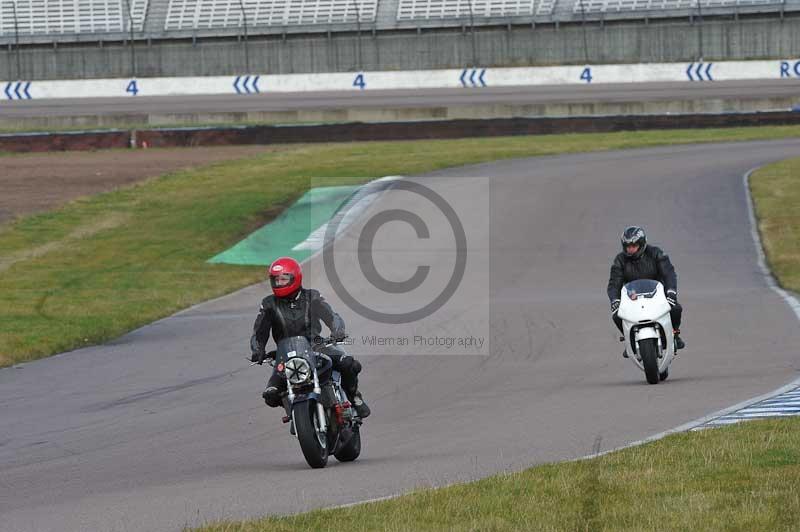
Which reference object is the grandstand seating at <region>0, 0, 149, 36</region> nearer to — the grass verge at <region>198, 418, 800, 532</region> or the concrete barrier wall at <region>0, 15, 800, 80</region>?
the concrete barrier wall at <region>0, 15, 800, 80</region>

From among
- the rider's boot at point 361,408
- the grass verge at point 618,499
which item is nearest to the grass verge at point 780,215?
the rider's boot at point 361,408

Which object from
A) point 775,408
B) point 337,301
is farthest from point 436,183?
point 775,408

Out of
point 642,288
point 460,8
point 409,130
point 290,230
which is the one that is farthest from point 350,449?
point 460,8

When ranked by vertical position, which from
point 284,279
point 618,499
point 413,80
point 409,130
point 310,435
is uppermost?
point 413,80

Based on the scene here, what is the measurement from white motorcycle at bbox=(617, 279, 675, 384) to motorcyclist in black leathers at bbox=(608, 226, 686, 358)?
9.1 inches

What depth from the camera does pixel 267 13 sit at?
206 ft

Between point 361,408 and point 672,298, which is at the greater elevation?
point 672,298

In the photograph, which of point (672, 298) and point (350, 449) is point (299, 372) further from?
point (672, 298)

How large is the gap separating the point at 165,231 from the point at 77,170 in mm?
10974

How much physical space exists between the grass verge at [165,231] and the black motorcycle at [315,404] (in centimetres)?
859

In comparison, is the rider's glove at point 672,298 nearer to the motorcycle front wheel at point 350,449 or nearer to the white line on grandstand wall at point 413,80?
the motorcycle front wheel at point 350,449

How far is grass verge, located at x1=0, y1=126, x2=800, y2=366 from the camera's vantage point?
20.6m

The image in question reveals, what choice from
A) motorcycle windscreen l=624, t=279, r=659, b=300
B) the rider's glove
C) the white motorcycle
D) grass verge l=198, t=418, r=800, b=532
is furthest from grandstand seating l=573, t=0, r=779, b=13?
grass verge l=198, t=418, r=800, b=532

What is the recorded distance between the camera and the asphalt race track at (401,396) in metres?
9.02
